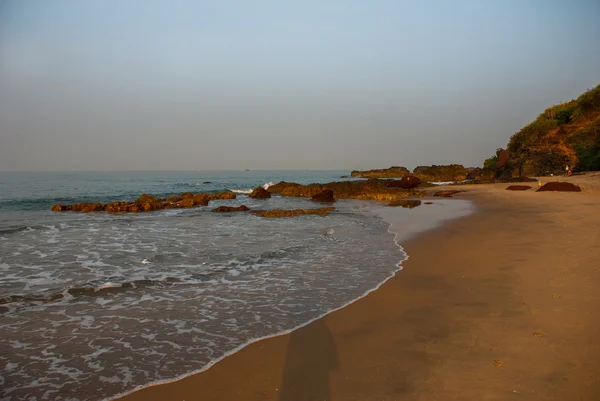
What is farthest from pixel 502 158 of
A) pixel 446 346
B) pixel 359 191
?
pixel 446 346

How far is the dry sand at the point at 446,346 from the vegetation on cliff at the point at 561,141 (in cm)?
3577

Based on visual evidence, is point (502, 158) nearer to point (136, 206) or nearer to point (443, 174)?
point (443, 174)

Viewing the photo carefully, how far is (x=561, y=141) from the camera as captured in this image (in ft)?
132

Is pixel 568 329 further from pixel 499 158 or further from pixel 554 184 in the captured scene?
pixel 499 158

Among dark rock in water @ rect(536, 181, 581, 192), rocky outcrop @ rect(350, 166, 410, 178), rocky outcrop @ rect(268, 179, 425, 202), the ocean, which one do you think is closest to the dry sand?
the ocean

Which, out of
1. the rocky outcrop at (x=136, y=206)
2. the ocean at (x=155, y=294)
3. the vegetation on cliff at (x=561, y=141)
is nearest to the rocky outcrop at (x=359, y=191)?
the rocky outcrop at (x=136, y=206)

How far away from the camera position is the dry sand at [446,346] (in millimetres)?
3887

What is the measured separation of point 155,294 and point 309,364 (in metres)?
4.76

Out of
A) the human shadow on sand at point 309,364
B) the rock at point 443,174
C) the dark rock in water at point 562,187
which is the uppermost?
the rock at point 443,174

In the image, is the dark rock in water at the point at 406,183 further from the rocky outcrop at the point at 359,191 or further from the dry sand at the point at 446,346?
the dry sand at the point at 446,346

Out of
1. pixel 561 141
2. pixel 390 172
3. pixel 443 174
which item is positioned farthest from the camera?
pixel 390 172

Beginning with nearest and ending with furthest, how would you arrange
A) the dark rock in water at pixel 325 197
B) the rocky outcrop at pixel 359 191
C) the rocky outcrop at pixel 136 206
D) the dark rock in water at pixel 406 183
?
the rocky outcrop at pixel 136 206
the dark rock in water at pixel 325 197
the rocky outcrop at pixel 359 191
the dark rock in water at pixel 406 183

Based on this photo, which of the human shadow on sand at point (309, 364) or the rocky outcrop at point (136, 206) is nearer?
the human shadow on sand at point (309, 364)

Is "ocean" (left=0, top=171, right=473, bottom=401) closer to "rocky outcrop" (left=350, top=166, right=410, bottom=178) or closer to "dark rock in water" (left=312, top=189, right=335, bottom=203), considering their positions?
"dark rock in water" (left=312, top=189, right=335, bottom=203)
